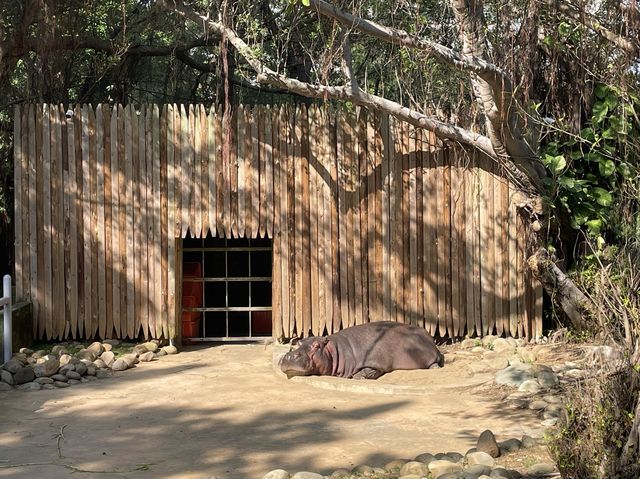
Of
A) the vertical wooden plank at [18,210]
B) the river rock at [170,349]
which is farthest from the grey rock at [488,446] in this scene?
the vertical wooden plank at [18,210]

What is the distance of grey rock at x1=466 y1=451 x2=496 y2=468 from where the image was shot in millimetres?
4859

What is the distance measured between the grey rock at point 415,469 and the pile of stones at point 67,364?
4246 millimetres

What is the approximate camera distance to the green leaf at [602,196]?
8.80m

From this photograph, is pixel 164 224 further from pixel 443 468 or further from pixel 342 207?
pixel 443 468

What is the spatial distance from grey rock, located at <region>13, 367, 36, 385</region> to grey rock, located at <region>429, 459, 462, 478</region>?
15.4ft

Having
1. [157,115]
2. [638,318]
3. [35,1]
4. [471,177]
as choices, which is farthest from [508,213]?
[35,1]

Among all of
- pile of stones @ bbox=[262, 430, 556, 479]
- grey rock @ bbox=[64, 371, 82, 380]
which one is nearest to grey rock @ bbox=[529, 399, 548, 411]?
pile of stones @ bbox=[262, 430, 556, 479]

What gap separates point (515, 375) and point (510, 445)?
2.13 meters

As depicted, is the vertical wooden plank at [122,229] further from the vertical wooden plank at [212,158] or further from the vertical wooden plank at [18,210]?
the vertical wooden plank at [18,210]

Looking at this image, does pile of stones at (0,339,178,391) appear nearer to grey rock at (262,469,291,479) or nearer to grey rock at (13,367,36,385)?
grey rock at (13,367,36,385)

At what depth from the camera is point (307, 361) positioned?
7.95 m

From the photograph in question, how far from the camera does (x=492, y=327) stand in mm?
9469

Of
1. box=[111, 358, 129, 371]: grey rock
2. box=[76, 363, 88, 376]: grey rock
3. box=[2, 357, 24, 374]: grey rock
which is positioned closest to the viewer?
box=[2, 357, 24, 374]: grey rock

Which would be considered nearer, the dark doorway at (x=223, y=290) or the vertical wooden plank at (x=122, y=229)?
the vertical wooden plank at (x=122, y=229)
